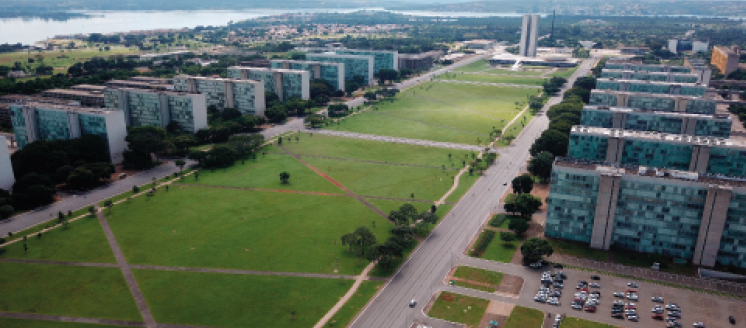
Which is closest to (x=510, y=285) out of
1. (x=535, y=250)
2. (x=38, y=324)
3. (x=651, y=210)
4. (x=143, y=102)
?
(x=535, y=250)

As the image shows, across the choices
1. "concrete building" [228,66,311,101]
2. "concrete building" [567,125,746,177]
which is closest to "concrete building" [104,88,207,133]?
"concrete building" [228,66,311,101]

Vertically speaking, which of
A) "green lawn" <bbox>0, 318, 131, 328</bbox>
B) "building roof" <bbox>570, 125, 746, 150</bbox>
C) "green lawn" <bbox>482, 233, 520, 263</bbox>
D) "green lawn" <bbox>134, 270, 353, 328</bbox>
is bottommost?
"green lawn" <bbox>0, 318, 131, 328</bbox>

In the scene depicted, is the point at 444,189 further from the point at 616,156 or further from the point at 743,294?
the point at 743,294

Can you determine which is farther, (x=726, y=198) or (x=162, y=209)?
(x=162, y=209)

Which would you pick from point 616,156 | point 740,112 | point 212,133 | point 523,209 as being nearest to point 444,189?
point 523,209

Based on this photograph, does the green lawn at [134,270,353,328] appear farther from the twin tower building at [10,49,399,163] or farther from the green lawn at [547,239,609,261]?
the twin tower building at [10,49,399,163]
